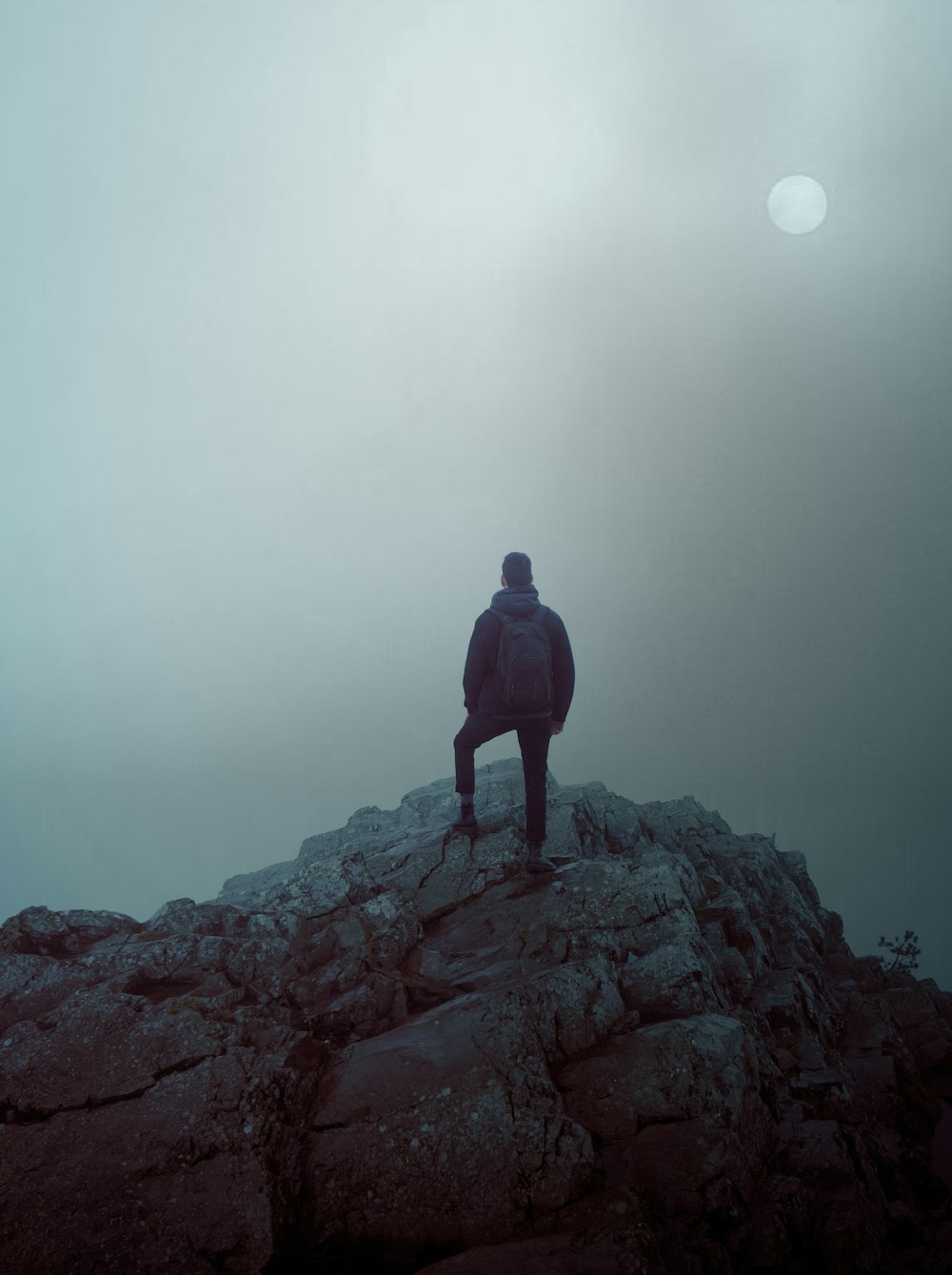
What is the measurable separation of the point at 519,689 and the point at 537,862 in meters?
4.92

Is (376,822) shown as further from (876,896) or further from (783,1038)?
(876,896)

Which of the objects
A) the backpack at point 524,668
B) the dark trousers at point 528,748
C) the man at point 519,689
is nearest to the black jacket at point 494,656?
the man at point 519,689

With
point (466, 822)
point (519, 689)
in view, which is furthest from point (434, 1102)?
point (466, 822)

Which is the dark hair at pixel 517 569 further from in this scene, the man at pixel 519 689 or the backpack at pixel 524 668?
the backpack at pixel 524 668

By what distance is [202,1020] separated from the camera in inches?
447

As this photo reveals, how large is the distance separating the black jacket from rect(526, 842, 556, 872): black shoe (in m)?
3.36

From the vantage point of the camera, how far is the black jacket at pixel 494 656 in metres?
16.1

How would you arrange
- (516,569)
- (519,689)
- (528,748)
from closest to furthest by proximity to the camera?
(519,689)
(528,748)
(516,569)

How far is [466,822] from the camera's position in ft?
62.2

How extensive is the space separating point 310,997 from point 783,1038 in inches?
428

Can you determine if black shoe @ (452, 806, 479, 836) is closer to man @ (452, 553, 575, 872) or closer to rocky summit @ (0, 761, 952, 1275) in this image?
man @ (452, 553, 575, 872)

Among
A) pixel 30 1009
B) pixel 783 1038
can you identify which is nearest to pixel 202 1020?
pixel 30 1009

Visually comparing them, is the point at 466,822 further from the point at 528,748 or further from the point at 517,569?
the point at 517,569

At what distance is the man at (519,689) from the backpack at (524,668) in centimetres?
2
